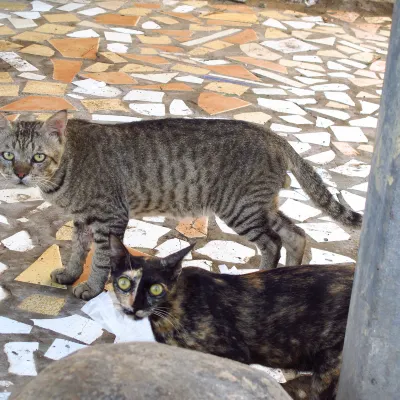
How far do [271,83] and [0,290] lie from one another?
185 inches

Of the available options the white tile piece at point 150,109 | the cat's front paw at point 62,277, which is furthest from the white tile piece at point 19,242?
the white tile piece at point 150,109

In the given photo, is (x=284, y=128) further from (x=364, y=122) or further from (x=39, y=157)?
(x=39, y=157)

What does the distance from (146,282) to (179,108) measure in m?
3.90

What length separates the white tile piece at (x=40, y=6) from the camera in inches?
387

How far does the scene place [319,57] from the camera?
9.05m

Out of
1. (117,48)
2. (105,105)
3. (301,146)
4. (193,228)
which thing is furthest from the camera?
(117,48)

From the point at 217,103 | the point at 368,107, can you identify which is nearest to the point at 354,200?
the point at 217,103

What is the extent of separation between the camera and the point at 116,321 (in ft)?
13.3

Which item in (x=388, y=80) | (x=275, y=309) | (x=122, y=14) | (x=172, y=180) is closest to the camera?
(x=388, y=80)

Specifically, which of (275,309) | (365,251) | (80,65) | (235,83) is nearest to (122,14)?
(80,65)

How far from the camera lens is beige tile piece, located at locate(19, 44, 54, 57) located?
8.27 meters

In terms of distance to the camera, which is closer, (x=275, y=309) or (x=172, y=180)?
(x=275, y=309)

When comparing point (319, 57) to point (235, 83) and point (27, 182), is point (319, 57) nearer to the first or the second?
point (235, 83)

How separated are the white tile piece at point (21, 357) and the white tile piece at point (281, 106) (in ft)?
13.9
